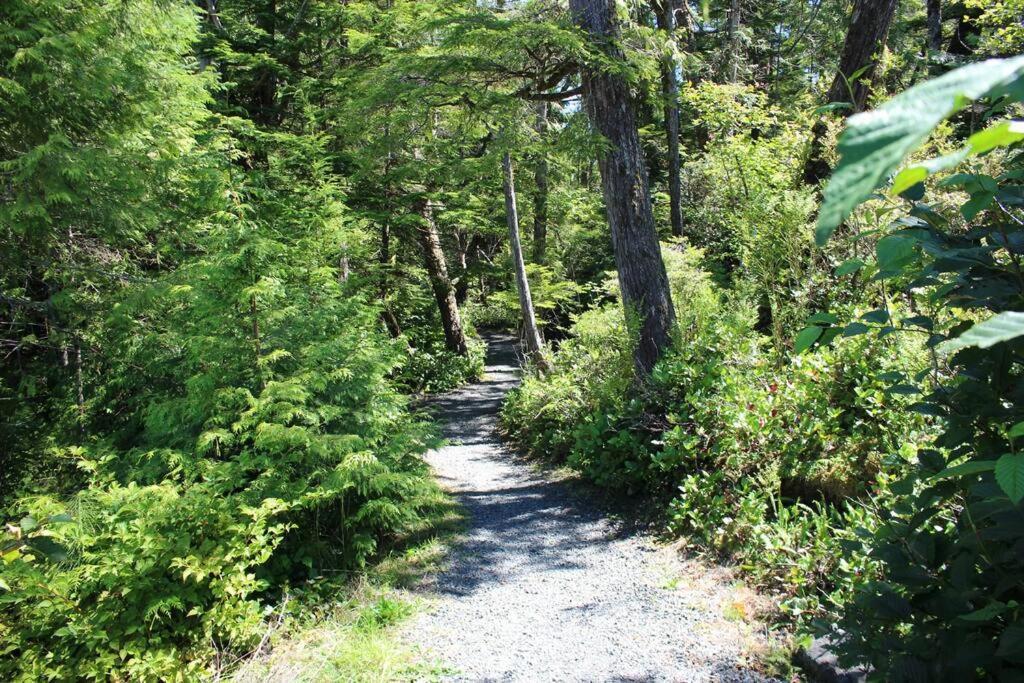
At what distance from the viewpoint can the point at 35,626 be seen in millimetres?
3115

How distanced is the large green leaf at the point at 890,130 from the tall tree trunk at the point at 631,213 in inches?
247

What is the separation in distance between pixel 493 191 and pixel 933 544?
1345 cm

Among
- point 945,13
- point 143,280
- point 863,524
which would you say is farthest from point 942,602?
point 945,13

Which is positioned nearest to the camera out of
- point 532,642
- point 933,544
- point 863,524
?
point 933,544

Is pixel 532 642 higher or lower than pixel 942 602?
lower

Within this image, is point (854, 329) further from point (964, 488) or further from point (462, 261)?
point (462, 261)

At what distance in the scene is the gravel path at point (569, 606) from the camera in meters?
3.43

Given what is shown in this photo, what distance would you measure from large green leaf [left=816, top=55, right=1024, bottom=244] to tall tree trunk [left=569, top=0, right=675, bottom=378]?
627 cm

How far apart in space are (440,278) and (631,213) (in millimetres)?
8314

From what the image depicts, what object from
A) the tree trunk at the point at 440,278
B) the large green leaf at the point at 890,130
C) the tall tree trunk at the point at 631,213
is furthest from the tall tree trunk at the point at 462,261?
the large green leaf at the point at 890,130

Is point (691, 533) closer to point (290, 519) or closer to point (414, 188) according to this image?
point (290, 519)

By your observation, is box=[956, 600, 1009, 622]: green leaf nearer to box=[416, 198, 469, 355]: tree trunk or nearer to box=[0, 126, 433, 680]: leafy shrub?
box=[0, 126, 433, 680]: leafy shrub

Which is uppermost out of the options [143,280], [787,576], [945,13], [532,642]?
[945,13]

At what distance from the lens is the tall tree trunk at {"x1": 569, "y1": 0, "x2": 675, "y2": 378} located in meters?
6.79
